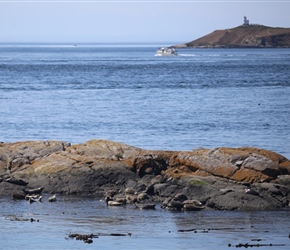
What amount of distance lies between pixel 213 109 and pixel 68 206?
26893 mm

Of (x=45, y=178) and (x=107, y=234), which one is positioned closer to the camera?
(x=107, y=234)

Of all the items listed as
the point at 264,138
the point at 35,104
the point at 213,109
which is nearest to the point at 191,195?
the point at 264,138

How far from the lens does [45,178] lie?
77.5 ft

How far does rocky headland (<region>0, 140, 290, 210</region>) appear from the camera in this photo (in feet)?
70.6

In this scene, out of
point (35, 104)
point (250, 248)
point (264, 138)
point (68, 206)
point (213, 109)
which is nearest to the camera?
point (250, 248)

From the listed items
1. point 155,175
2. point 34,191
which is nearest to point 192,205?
point 155,175

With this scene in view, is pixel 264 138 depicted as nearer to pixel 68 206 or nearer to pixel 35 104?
pixel 68 206

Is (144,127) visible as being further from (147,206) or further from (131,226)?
(131,226)

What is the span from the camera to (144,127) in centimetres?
3822

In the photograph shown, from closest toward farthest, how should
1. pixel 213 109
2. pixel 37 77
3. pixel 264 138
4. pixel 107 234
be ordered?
pixel 107 234 → pixel 264 138 → pixel 213 109 → pixel 37 77

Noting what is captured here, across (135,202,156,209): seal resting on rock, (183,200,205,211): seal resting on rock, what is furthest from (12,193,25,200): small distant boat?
(183,200,205,211): seal resting on rock

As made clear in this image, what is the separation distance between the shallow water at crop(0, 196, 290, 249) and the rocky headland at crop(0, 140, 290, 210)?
2.08ft

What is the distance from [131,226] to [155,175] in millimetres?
4392

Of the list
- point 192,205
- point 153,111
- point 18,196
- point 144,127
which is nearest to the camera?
point 192,205
